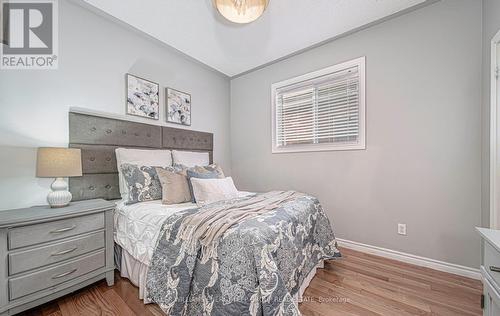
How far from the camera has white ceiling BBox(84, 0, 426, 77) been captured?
1.96m

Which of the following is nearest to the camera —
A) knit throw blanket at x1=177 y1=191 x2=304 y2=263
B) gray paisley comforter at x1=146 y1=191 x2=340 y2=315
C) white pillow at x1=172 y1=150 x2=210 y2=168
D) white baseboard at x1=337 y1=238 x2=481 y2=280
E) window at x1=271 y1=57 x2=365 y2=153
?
gray paisley comforter at x1=146 y1=191 x2=340 y2=315

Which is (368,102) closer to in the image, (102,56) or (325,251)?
(325,251)

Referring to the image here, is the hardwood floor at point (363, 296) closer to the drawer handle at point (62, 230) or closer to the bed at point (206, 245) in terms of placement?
the bed at point (206, 245)

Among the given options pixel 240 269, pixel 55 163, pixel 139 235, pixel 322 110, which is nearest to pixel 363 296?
pixel 240 269

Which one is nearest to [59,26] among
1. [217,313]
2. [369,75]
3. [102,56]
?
[102,56]

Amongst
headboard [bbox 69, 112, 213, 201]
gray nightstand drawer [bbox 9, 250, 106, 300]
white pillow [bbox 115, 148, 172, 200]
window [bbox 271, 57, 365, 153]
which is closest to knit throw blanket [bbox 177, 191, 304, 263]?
gray nightstand drawer [bbox 9, 250, 106, 300]

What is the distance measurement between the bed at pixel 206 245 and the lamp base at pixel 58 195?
0.24 meters

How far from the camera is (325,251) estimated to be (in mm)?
1896

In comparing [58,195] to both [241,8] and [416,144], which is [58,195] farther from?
[416,144]

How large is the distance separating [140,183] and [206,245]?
115 cm

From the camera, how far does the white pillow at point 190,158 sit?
8.51 feet

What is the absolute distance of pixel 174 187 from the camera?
1915 millimetres

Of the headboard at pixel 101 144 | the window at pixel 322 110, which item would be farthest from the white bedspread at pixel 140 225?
the window at pixel 322 110

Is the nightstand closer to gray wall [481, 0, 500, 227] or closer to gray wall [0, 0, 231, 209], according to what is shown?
gray wall [0, 0, 231, 209]
